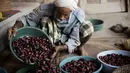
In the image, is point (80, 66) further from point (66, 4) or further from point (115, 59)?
point (66, 4)

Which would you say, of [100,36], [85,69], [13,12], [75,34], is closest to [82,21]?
[75,34]

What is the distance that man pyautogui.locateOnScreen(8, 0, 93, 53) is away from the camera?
258 centimetres

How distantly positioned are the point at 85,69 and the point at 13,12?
1947 mm

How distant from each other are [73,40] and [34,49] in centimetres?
60

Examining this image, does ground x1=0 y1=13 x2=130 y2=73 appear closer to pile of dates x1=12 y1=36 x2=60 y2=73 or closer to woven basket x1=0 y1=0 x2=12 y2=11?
pile of dates x1=12 y1=36 x2=60 y2=73

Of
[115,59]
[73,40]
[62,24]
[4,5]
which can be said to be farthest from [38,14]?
[4,5]

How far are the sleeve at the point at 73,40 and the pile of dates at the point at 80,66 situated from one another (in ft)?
1.07

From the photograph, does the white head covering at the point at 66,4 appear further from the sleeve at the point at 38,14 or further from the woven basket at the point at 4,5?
the woven basket at the point at 4,5

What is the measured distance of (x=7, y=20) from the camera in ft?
9.86

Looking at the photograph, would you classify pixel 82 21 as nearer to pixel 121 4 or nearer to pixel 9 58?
pixel 9 58

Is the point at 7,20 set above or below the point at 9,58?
above

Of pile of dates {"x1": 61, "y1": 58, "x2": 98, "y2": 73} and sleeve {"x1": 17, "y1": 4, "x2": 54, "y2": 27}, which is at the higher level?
sleeve {"x1": 17, "y1": 4, "x2": 54, "y2": 27}

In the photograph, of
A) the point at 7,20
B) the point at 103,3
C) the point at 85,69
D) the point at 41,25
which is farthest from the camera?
the point at 103,3

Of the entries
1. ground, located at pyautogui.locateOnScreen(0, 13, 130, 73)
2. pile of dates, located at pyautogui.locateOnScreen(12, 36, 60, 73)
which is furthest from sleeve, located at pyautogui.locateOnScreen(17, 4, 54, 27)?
ground, located at pyautogui.locateOnScreen(0, 13, 130, 73)
